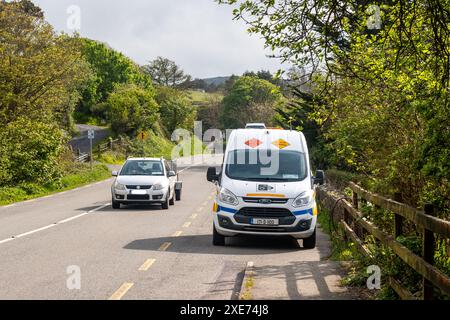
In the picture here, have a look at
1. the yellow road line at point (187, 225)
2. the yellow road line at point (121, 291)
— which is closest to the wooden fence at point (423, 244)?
the yellow road line at point (121, 291)

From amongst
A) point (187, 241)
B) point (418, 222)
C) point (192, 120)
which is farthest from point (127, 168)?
point (192, 120)

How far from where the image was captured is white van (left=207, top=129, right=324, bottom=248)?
12.2m

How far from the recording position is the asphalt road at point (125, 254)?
312 inches

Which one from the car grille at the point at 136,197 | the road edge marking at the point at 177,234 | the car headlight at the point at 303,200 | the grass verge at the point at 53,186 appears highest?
the car headlight at the point at 303,200

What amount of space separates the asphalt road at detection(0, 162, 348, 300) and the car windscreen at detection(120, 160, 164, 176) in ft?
5.41

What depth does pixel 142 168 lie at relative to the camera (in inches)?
838

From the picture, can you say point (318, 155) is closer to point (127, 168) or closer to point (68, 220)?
point (127, 168)

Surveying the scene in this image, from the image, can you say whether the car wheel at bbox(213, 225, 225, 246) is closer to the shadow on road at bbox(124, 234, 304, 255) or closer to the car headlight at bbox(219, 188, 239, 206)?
the shadow on road at bbox(124, 234, 304, 255)

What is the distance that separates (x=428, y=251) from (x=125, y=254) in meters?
6.40

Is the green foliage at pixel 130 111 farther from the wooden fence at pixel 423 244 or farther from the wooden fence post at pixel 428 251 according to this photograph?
the wooden fence post at pixel 428 251

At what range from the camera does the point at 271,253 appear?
11727 mm

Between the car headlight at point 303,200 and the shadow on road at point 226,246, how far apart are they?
0.95 metres

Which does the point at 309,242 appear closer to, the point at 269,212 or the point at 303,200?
the point at 303,200

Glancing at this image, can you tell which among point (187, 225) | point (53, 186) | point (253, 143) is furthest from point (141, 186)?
point (53, 186)
